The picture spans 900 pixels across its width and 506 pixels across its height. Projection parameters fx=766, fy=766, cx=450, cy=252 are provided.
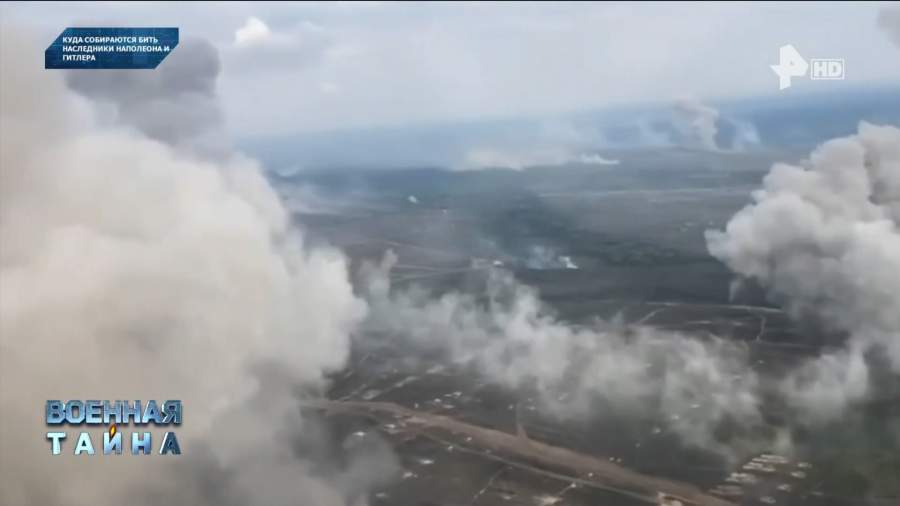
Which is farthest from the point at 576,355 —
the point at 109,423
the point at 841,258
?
the point at 109,423

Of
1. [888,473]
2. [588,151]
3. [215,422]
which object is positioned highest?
[588,151]

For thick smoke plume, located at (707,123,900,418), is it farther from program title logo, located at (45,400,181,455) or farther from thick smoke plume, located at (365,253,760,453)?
program title logo, located at (45,400,181,455)

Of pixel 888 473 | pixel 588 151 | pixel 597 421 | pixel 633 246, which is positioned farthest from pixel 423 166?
pixel 888 473

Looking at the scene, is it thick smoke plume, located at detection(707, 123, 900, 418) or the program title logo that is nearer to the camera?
the program title logo

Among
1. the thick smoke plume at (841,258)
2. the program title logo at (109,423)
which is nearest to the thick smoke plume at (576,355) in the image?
the thick smoke plume at (841,258)

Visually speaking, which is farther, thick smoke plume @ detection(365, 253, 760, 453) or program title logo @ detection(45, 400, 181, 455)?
thick smoke plume @ detection(365, 253, 760, 453)

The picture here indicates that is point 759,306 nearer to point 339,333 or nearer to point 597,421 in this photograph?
point 597,421

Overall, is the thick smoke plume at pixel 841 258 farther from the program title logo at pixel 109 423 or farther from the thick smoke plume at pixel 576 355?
the program title logo at pixel 109 423

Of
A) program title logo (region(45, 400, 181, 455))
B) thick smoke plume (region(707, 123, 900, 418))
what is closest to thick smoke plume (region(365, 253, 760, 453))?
thick smoke plume (region(707, 123, 900, 418))
